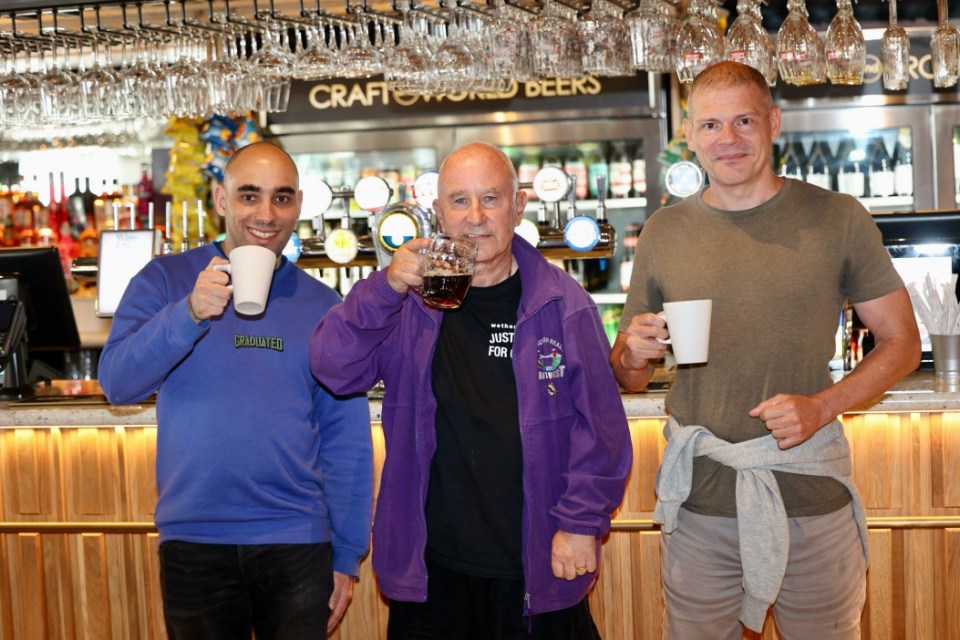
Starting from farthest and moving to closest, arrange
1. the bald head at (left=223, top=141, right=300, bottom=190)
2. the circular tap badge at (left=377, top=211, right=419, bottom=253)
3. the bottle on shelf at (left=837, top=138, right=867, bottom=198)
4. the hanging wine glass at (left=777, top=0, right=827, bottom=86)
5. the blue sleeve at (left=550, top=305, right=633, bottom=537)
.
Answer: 1. the bottle on shelf at (left=837, top=138, right=867, bottom=198)
2. the hanging wine glass at (left=777, top=0, right=827, bottom=86)
3. the circular tap badge at (left=377, top=211, right=419, bottom=253)
4. the bald head at (left=223, top=141, right=300, bottom=190)
5. the blue sleeve at (left=550, top=305, right=633, bottom=537)

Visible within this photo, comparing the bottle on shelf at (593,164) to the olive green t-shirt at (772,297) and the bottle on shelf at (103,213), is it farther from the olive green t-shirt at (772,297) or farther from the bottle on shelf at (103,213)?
the olive green t-shirt at (772,297)

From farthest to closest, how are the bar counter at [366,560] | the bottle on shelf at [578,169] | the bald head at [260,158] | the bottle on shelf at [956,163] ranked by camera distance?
the bottle on shelf at [578,169] < the bottle on shelf at [956,163] < the bar counter at [366,560] < the bald head at [260,158]

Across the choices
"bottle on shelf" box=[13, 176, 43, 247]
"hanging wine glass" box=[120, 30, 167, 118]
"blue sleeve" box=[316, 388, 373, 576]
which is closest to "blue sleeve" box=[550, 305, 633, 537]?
"blue sleeve" box=[316, 388, 373, 576]

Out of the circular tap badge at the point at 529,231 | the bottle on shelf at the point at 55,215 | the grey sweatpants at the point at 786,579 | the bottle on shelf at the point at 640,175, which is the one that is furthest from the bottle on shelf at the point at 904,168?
the bottle on shelf at the point at 55,215

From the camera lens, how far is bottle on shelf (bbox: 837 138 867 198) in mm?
5727

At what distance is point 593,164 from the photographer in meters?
6.06

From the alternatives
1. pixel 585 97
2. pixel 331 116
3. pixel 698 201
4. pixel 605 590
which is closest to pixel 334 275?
pixel 331 116

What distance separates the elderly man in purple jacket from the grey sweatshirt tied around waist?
162 millimetres

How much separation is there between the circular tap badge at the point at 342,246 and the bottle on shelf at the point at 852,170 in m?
2.92

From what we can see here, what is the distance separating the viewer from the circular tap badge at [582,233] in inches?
151

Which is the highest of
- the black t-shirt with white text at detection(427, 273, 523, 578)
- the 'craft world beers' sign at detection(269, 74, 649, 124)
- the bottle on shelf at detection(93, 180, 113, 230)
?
the 'craft world beers' sign at detection(269, 74, 649, 124)

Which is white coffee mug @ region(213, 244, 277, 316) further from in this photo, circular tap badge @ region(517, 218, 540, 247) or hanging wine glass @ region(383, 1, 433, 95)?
hanging wine glass @ region(383, 1, 433, 95)

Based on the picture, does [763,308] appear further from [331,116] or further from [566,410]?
[331,116]

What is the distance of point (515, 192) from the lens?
2299 mm
